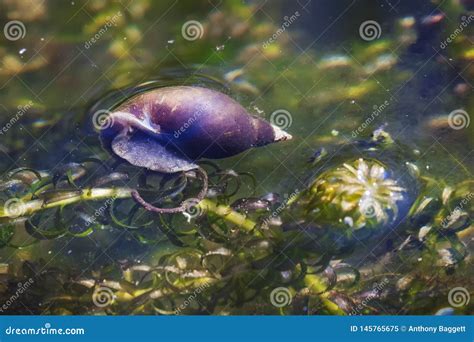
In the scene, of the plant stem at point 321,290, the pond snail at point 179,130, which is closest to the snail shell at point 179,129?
the pond snail at point 179,130

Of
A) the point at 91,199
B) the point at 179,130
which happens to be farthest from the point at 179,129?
the point at 91,199

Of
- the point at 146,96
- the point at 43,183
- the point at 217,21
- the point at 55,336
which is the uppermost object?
the point at 217,21

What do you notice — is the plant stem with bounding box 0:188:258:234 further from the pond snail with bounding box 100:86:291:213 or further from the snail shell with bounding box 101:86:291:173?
the snail shell with bounding box 101:86:291:173

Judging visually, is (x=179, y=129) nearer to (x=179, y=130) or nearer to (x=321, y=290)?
(x=179, y=130)

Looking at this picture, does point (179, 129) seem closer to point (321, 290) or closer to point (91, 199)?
point (91, 199)

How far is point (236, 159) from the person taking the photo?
2975 millimetres

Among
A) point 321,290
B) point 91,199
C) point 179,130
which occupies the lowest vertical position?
point 91,199

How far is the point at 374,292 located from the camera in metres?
3.00

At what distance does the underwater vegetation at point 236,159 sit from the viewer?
9.64 ft

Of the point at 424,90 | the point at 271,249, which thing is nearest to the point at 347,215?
the point at 271,249

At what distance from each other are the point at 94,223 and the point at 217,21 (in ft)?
3.58

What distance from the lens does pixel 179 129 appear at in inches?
114

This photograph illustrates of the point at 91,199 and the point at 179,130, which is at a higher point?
the point at 179,130

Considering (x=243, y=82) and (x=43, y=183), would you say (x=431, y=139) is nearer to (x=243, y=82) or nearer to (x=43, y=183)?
(x=243, y=82)
